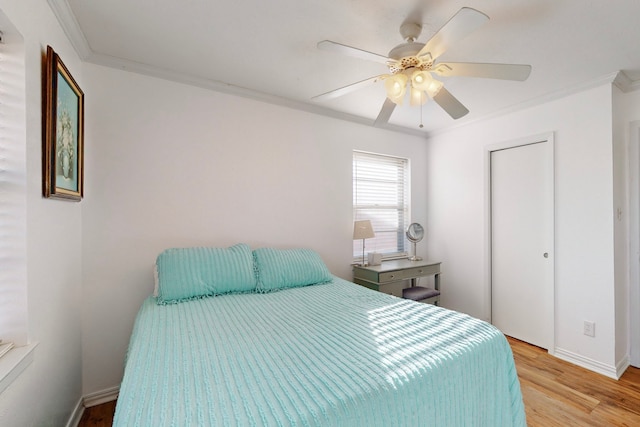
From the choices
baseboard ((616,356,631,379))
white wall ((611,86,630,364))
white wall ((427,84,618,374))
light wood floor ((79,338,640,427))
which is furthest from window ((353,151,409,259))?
baseboard ((616,356,631,379))

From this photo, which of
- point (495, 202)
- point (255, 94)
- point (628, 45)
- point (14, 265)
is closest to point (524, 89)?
point (628, 45)

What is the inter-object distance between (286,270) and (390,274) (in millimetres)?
1211

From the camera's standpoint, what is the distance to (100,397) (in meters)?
2.04

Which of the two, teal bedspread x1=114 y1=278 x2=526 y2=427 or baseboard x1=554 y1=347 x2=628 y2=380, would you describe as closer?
teal bedspread x1=114 y1=278 x2=526 y2=427

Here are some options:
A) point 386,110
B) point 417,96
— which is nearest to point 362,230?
point 386,110

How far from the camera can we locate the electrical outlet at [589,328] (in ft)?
7.96

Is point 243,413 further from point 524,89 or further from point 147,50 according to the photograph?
point 524,89

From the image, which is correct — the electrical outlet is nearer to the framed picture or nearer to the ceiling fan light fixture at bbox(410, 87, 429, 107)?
the ceiling fan light fixture at bbox(410, 87, 429, 107)

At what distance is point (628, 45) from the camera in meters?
1.88

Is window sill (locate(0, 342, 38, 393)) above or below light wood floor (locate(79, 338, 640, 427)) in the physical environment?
above

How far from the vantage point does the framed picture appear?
54.6 inches

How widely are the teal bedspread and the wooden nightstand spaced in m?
1.12

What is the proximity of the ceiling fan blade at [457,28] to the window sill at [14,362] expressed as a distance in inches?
84.5

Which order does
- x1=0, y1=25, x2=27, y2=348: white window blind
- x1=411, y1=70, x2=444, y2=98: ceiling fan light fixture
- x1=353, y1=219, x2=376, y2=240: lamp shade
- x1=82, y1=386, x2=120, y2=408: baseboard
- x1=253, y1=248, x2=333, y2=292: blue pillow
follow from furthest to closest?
x1=353, y1=219, x2=376, y2=240: lamp shade, x1=253, y1=248, x2=333, y2=292: blue pillow, x1=82, y1=386, x2=120, y2=408: baseboard, x1=411, y1=70, x2=444, y2=98: ceiling fan light fixture, x1=0, y1=25, x2=27, y2=348: white window blind
